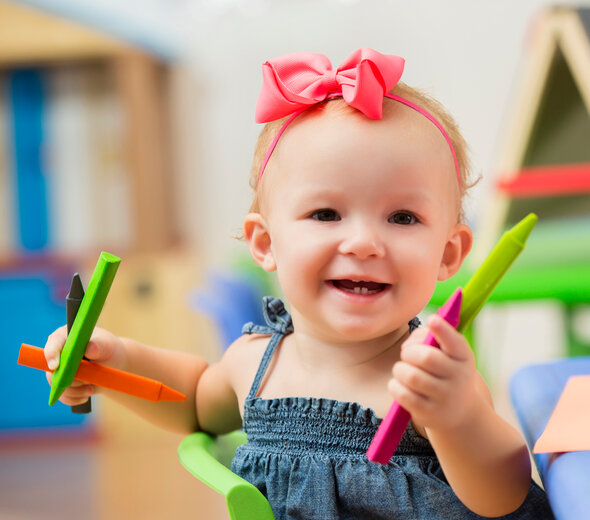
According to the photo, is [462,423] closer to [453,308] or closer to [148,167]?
[453,308]

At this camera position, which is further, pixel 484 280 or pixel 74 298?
pixel 74 298

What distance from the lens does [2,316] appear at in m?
2.91

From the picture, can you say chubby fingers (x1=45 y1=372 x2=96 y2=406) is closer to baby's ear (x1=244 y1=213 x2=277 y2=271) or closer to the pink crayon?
baby's ear (x1=244 y1=213 x2=277 y2=271)

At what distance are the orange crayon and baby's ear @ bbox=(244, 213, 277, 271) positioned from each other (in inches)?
7.3

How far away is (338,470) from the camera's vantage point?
2.41 feet

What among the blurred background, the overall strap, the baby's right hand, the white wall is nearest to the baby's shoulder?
the overall strap

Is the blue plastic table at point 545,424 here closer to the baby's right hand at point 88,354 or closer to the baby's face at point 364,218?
the baby's face at point 364,218

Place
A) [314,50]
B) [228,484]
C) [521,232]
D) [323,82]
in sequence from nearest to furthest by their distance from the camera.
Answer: [521,232], [228,484], [323,82], [314,50]

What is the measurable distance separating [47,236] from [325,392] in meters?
2.83

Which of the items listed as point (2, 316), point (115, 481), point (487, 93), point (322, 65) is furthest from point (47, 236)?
point (322, 65)

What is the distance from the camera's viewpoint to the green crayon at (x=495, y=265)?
530mm

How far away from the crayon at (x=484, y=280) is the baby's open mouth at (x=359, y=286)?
0.54 feet

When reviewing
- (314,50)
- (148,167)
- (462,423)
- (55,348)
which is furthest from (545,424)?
(314,50)

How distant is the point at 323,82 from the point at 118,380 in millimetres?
338
